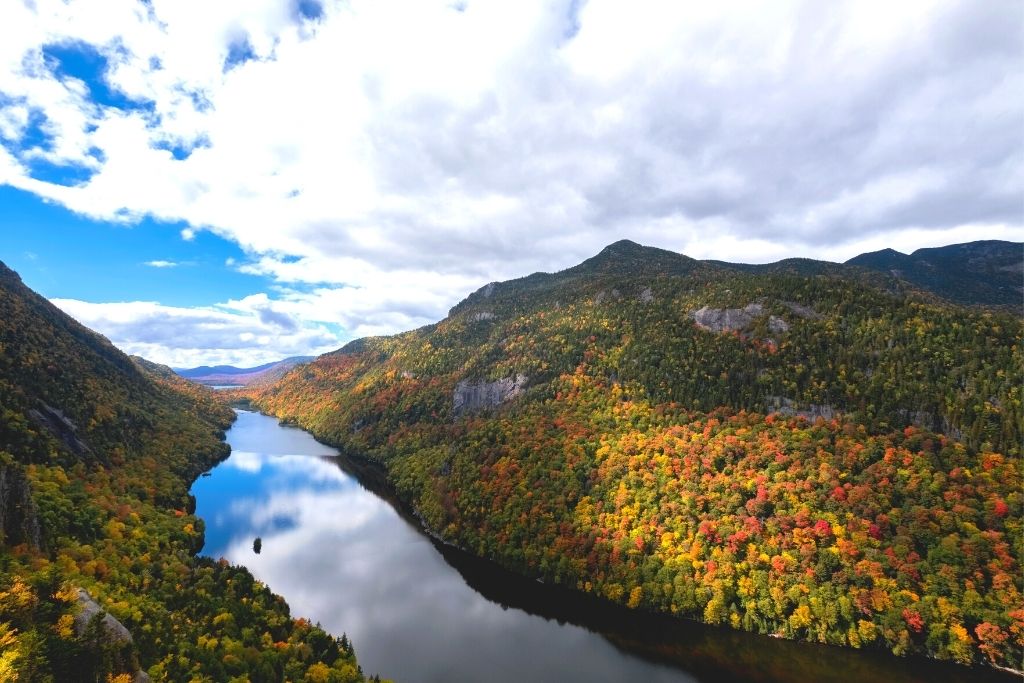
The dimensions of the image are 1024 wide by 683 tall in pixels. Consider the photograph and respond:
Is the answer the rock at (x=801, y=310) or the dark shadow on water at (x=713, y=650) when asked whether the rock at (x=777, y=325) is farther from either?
the dark shadow on water at (x=713, y=650)

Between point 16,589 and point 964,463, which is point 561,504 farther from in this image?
point 16,589

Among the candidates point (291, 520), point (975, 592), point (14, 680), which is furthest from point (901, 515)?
point (291, 520)

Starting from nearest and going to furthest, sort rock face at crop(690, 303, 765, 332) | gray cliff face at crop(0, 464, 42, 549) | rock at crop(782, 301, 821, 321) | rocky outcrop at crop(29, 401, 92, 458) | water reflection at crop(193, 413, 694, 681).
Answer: gray cliff face at crop(0, 464, 42, 549), water reflection at crop(193, 413, 694, 681), rocky outcrop at crop(29, 401, 92, 458), rock at crop(782, 301, 821, 321), rock face at crop(690, 303, 765, 332)

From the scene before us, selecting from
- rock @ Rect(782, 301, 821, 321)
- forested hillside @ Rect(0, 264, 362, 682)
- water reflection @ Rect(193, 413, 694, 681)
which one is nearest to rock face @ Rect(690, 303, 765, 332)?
rock @ Rect(782, 301, 821, 321)

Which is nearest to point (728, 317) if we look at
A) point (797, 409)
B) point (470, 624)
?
point (797, 409)

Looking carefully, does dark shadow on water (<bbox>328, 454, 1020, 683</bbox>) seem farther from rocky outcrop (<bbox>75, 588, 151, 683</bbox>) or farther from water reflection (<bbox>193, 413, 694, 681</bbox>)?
rocky outcrop (<bbox>75, 588, 151, 683</bbox>)

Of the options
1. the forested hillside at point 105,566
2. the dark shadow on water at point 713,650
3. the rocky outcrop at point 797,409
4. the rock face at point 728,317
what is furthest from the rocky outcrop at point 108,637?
the rock face at point 728,317
